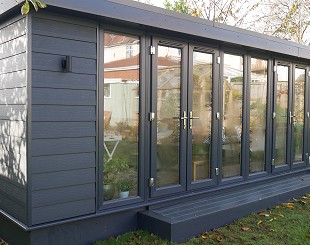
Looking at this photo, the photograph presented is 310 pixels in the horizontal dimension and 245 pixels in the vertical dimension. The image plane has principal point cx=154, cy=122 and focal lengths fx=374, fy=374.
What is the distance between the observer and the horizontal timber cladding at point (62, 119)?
325 centimetres

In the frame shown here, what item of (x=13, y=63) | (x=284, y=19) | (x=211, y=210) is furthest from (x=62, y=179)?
(x=284, y=19)

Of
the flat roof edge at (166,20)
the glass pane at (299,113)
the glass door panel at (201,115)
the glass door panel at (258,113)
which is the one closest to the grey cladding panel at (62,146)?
the flat roof edge at (166,20)

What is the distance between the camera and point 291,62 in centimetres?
623

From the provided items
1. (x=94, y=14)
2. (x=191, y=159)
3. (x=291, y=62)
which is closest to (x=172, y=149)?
(x=191, y=159)

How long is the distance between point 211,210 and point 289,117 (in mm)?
2755

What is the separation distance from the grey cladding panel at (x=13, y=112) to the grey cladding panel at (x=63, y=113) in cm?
12

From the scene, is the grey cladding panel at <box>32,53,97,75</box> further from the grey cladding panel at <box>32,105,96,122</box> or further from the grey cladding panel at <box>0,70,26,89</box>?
A: the grey cladding panel at <box>32,105,96,122</box>

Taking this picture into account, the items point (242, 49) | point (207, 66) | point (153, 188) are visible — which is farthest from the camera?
point (242, 49)

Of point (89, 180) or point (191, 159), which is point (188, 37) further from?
point (89, 180)

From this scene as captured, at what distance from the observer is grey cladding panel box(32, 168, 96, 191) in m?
3.26

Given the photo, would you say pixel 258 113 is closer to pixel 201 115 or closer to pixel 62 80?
pixel 201 115

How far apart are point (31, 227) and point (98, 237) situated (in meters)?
0.76

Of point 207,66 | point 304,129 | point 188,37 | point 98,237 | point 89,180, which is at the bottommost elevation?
point 98,237

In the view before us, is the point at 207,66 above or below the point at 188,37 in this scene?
below
